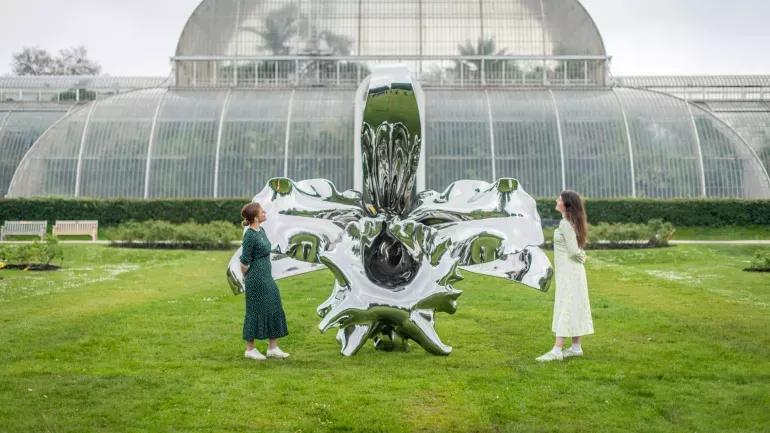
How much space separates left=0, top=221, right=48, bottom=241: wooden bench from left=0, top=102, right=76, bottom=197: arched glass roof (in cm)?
1054

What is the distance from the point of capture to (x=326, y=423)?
6.78 metres

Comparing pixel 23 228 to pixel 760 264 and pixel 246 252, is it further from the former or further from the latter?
pixel 246 252

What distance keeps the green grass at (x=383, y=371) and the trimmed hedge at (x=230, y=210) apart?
57.3 ft

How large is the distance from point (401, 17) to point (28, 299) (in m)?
32.1

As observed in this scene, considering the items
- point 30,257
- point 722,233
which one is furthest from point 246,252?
point 722,233

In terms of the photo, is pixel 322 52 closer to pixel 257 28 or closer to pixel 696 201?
pixel 257 28

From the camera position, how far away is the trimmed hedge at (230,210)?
33.0 metres

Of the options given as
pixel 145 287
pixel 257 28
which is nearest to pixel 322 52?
pixel 257 28

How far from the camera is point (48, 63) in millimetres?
74062

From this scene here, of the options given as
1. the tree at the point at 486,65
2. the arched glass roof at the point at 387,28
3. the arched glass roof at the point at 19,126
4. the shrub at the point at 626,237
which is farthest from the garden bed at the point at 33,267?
the tree at the point at 486,65

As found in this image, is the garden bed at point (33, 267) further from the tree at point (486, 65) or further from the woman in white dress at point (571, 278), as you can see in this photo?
the tree at point (486, 65)

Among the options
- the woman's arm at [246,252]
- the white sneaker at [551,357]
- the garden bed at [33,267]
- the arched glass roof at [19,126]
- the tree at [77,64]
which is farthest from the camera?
the tree at [77,64]

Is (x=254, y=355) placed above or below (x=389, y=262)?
below

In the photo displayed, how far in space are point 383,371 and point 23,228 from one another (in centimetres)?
2558
